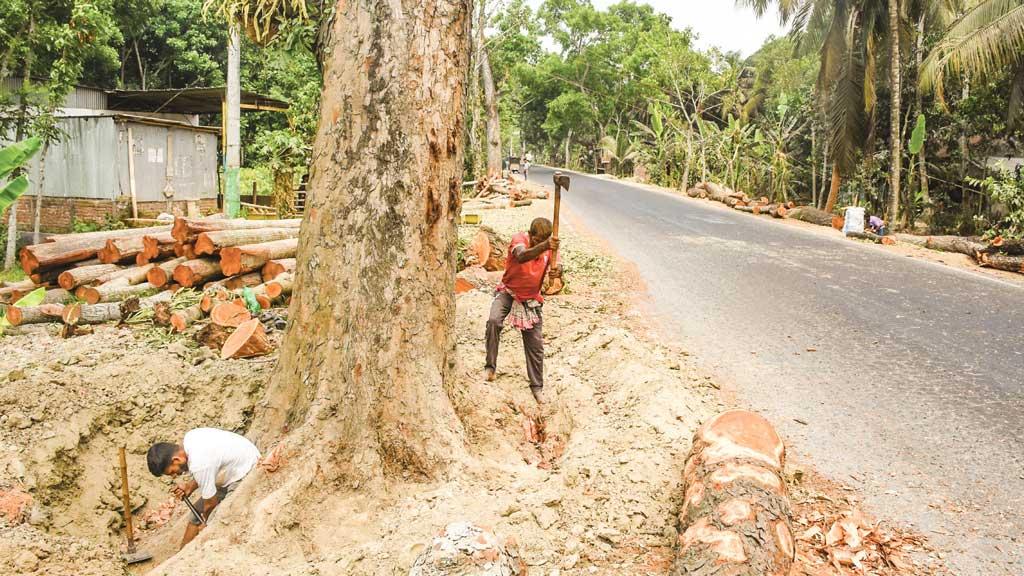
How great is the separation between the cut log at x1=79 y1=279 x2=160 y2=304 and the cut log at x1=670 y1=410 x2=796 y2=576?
7046 millimetres

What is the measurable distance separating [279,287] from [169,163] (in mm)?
12024

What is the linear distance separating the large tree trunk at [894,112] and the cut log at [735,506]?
51.5 ft

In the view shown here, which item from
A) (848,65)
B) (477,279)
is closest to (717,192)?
(848,65)

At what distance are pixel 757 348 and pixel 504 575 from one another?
4724 mm

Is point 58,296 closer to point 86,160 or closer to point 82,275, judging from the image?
point 82,275

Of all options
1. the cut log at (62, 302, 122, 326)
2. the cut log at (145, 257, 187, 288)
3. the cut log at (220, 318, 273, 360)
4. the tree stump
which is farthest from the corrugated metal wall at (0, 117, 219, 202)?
the tree stump

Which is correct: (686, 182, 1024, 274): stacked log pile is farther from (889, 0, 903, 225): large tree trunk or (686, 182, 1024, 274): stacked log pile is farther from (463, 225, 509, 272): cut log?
(463, 225, 509, 272): cut log

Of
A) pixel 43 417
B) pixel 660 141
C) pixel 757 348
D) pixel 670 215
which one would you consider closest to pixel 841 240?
pixel 670 215

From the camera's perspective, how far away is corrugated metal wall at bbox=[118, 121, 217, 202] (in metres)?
17.2

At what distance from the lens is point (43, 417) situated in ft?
17.2

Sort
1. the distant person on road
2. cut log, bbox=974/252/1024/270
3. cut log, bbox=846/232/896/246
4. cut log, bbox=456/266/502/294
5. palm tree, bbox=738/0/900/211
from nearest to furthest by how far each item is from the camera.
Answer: cut log, bbox=456/266/502/294
cut log, bbox=974/252/1024/270
cut log, bbox=846/232/896/246
the distant person on road
palm tree, bbox=738/0/900/211

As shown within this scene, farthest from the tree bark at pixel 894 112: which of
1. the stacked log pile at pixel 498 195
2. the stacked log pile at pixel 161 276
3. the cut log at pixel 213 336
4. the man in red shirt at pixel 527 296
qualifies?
the cut log at pixel 213 336

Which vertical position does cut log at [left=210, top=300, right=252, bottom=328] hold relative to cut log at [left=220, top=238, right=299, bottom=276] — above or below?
below

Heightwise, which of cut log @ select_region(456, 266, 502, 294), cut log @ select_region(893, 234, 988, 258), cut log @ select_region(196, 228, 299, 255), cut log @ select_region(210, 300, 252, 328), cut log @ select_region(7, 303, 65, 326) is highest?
cut log @ select_region(893, 234, 988, 258)
